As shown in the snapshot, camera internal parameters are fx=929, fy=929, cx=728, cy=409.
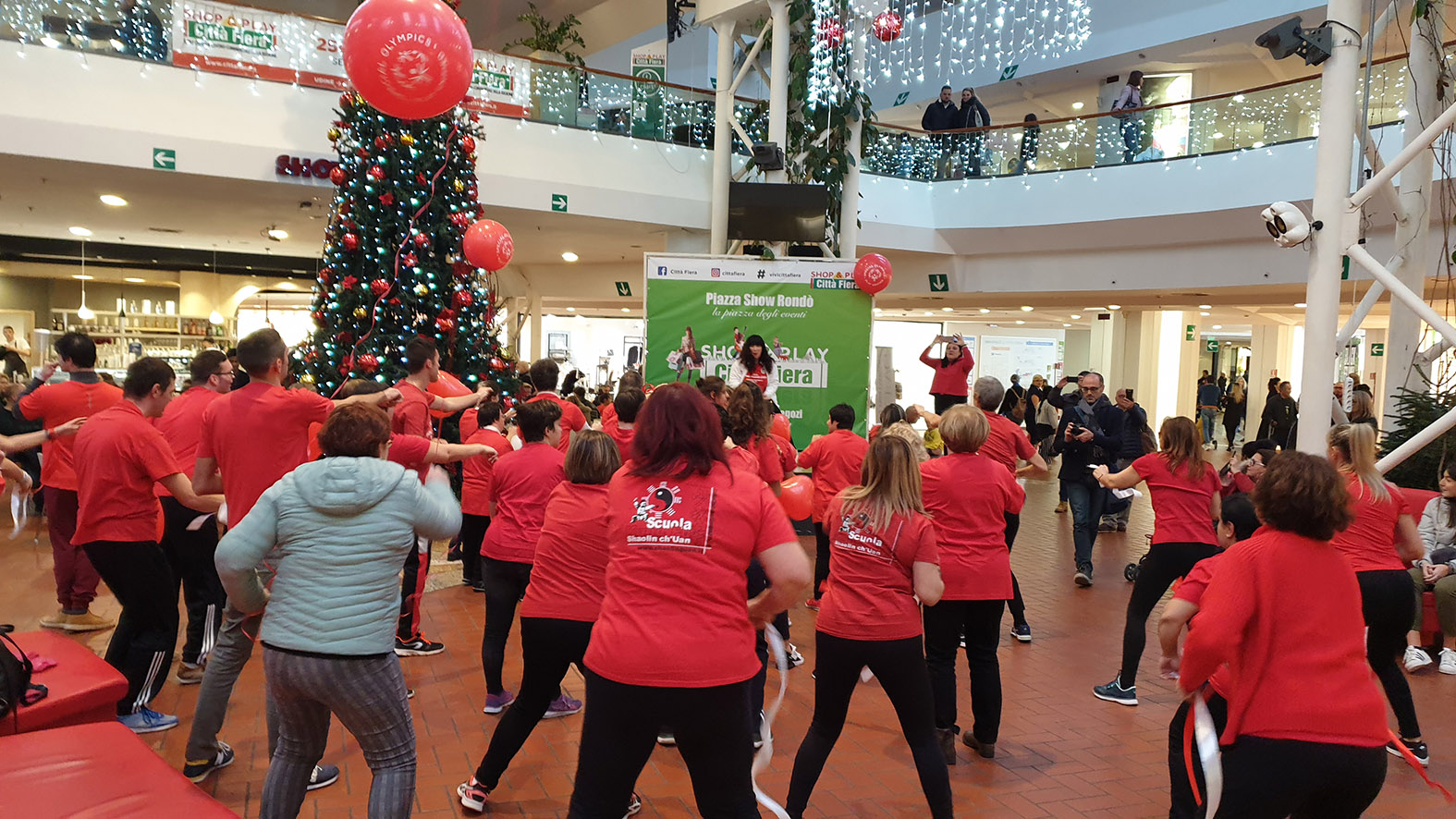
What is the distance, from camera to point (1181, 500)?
493cm

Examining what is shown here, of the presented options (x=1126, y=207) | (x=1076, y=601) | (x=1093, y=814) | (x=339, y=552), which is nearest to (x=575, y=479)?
(x=339, y=552)

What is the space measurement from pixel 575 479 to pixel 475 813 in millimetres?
1347

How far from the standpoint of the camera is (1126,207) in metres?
13.1

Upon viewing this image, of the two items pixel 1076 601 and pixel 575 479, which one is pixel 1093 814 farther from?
pixel 1076 601

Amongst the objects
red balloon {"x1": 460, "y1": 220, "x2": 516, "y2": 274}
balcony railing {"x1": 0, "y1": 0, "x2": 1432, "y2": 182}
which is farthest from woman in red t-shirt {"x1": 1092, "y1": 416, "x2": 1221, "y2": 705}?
balcony railing {"x1": 0, "y1": 0, "x2": 1432, "y2": 182}

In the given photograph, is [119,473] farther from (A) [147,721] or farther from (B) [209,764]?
(B) [209,764]

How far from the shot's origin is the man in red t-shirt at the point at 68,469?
563 centimetres

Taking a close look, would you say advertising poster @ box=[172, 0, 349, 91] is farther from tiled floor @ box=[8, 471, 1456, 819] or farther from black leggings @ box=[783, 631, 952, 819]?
black leggings @ box=[783, 631, 952, 819]

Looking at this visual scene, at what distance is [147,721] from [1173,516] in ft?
16.9

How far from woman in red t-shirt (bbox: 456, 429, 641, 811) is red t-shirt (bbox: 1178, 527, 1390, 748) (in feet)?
6.64

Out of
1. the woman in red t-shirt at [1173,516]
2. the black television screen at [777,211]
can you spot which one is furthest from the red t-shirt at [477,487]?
the black television screen at [777,211]

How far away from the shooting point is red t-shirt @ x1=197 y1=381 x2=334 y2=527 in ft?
12.6

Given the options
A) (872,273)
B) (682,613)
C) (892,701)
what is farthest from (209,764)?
(872,273)

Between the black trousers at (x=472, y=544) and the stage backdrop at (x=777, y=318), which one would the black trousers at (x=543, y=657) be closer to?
the black trousers at (x=472, y=544)
